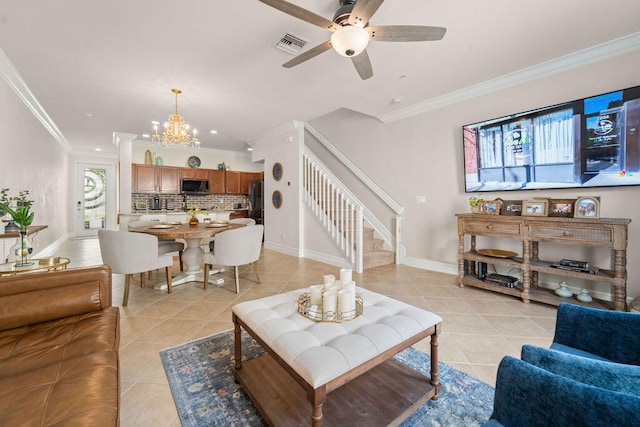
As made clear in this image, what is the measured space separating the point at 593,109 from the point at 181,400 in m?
4.25

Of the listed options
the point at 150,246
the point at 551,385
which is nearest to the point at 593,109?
the point at 551,385

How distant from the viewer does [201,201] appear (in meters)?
7.74

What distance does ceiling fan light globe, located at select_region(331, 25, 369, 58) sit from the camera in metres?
1.83

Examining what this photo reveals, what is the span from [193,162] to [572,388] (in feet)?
27.4

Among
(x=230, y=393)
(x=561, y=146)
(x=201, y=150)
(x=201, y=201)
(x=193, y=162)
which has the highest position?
(x=201, y=150)

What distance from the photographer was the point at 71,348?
1194 mm

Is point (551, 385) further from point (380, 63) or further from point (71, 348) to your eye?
point (380, 63)

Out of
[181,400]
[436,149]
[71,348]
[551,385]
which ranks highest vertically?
[436,149]

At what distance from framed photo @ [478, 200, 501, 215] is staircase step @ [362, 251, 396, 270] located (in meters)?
1.66

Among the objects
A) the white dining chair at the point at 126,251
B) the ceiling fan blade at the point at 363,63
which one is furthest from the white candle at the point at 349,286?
the white dining chair at the point at 126,251

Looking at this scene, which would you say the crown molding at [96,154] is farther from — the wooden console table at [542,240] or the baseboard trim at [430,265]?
the wooden console table at [542,240]

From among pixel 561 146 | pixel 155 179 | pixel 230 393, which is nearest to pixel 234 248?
pixel 230 393

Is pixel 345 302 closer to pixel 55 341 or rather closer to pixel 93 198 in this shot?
pixel 55 341

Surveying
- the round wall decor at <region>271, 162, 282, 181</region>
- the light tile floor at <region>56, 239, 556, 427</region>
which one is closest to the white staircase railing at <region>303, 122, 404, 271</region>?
the light tile floor at <region>56, 239, 556, 427</region>
